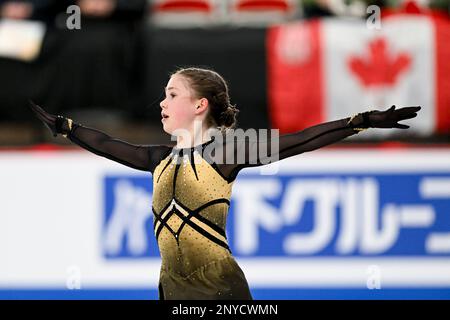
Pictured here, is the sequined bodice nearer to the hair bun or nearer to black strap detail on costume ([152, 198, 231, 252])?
black strap detail on costume ([152, 198, 231, 252])

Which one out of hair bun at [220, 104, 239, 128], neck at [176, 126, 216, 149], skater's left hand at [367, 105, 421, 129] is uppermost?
hair bun at [220, 104, 239, 128]

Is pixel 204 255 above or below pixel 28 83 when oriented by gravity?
below

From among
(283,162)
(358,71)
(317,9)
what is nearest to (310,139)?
(283,162)

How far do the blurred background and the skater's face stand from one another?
2.83 metres

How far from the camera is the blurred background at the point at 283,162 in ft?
19.0

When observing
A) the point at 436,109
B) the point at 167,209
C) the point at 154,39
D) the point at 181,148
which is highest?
the point at 154,39

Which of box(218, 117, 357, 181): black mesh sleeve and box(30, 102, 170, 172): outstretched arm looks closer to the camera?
box(218, 117, 357, 181): black mesh sleeve

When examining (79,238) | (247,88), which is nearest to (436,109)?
(247,88)

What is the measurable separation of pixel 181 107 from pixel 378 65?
311 centimetres

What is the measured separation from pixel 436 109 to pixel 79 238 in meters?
2.33

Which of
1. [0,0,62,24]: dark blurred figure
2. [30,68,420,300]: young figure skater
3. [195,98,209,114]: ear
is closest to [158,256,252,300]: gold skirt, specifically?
[30,68,420,300]: young figure skater

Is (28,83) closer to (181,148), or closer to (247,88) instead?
(247,88)

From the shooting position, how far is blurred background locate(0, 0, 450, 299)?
19.0 ft

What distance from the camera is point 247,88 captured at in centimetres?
580
